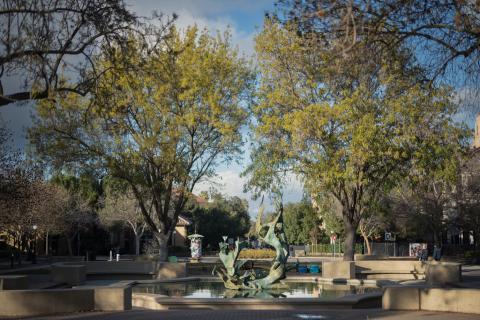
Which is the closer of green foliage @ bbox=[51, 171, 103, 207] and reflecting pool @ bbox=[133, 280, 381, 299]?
reflecting pool @ bbox=[133, 280, 381, 299]

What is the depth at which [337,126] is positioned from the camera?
98.1 ft

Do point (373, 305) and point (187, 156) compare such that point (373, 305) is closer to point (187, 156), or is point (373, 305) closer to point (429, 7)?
point (429, 7)

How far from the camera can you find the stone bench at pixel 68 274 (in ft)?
90.4

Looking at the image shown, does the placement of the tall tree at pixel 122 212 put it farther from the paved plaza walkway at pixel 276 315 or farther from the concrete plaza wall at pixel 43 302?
the paved plaza walkway at pixel 276 315

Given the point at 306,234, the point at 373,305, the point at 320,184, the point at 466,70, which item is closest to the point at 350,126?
the point at 320,184

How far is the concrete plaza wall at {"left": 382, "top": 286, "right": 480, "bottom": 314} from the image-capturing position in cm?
1503

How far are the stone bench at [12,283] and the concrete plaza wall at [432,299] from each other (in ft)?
39.7

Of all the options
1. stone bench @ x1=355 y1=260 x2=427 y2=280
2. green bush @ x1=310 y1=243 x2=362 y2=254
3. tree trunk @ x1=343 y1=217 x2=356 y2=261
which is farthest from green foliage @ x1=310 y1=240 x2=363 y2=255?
tree trunk @ x1=343 y1=217 x2=356 y2=261

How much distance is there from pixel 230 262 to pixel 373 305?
707 cm

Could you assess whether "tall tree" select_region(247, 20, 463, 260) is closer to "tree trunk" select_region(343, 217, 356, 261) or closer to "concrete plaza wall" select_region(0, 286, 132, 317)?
"tree trunk" select_region(343, 217, 356, 261)

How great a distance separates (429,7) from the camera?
12.5 m

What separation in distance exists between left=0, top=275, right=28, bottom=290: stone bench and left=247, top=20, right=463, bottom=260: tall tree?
540 inches

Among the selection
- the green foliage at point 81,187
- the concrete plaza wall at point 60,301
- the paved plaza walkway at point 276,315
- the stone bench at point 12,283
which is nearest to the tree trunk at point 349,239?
the paved plaza walkway at point 276,315

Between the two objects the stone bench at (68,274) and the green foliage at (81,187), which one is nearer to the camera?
the stone bench at (68,274)
